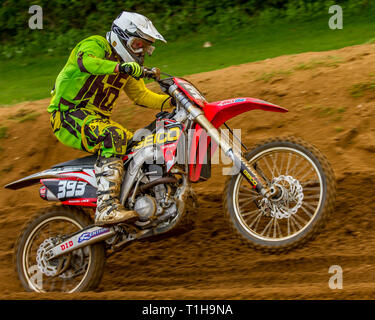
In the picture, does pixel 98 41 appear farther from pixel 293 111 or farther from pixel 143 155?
pixel 293 111

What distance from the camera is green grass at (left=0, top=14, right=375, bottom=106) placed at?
423 inches

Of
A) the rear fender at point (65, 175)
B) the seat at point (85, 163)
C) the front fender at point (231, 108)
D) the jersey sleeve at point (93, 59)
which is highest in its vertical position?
the jersey sleeve at point (93, 59)

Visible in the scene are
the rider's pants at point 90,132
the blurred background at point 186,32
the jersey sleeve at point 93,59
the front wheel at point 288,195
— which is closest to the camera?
the front wheel at point 288,195

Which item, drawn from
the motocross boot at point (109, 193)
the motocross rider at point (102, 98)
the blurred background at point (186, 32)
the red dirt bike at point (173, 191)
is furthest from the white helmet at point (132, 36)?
the blurred background at point (186, 32)

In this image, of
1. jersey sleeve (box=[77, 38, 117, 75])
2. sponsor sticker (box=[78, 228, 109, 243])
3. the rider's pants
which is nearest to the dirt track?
sponsor sticker (box=[78, 228, 109, 243])

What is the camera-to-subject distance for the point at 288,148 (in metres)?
4.95

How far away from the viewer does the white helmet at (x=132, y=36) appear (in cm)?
513

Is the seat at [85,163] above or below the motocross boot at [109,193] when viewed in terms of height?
above

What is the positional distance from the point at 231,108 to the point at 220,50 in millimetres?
7291

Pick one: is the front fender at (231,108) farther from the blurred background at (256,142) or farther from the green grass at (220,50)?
the green grass at (220,50)

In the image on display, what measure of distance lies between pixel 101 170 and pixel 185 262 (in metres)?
1.27

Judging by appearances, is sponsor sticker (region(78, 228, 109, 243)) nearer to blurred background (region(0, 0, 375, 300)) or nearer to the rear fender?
the rear fender

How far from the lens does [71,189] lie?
17.9ft

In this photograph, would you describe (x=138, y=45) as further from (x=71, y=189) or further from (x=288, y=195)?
(x=288, y=195)
